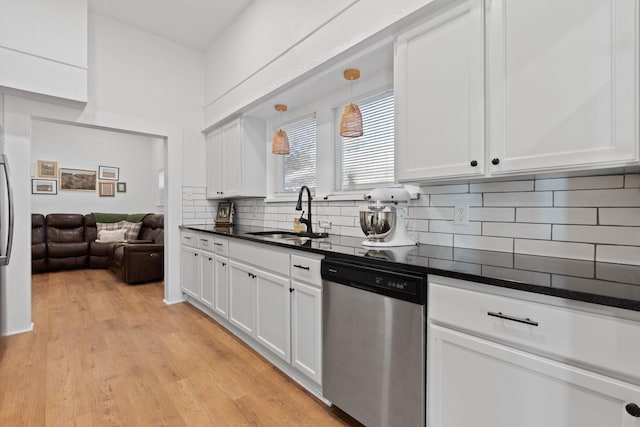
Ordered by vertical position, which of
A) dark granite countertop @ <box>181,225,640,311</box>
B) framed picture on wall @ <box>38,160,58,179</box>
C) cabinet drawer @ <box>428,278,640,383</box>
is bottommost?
cabinet drawer @ <box>428,278,640,383</box>

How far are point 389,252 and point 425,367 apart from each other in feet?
1.88

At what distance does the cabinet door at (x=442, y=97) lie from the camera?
4.71 feet

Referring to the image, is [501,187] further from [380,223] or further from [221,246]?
[221,246]

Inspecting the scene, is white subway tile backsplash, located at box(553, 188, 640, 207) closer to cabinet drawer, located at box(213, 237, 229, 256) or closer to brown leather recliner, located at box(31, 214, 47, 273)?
cabinet drawer, located at box(213, 237, 229, 256)

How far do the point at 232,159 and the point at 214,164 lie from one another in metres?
0.50

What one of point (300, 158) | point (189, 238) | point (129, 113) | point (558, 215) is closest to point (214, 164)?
point (189, 238)

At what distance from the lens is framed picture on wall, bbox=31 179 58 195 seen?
6.12m

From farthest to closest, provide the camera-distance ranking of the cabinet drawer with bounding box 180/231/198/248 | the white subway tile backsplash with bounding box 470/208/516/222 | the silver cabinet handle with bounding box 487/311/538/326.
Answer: the cabinet drawer with bounding box 180/231/198/248
the white subway tile backsplash with bounding box 470/208/516/222
the silver cabinet handle with bounding box 487/311/538/326

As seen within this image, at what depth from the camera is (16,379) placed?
2119 millimetres

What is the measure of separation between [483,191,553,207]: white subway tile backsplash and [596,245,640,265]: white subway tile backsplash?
0.27 m

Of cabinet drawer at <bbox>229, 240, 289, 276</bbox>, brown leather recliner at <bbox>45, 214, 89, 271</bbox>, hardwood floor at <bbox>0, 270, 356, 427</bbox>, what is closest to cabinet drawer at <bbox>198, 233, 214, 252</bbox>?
cabinet drawer at <bbox>229, 240, 289, 276</bbox>

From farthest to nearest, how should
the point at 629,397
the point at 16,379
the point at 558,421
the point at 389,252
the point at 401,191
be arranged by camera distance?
the point at 16,379 → the point at 401,191 → the point at 389,252 → the point at 558,421 → the point at 629,397

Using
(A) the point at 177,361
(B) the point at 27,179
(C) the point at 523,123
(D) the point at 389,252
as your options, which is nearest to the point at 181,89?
(B) the point at 27,179

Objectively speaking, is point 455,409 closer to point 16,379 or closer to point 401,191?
point 401,191
